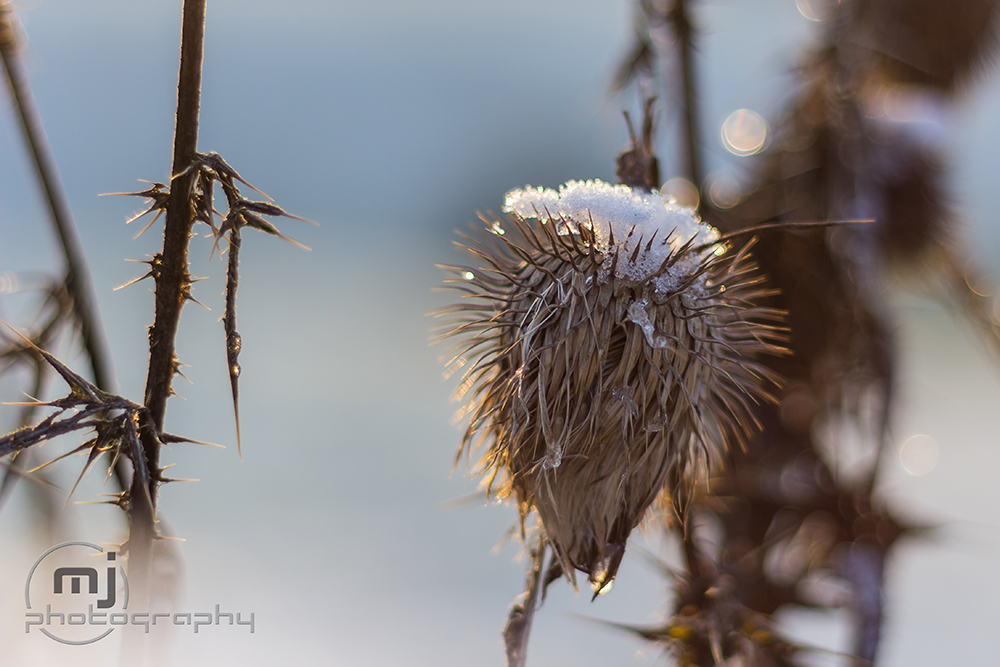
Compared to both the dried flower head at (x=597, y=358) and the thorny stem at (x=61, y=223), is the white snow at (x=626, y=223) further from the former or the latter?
the thorny stem at (x=61, y=223)

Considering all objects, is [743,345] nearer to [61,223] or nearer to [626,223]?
[626,223]

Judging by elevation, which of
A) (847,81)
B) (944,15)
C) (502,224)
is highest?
(944,15)

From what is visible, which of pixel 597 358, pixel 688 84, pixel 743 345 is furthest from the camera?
pixel 688 84

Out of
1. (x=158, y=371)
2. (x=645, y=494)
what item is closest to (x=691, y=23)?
(x=645, y=494)

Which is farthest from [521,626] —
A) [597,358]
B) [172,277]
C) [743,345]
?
[172,277]

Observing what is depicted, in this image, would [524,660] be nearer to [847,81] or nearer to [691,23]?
[691,23]
